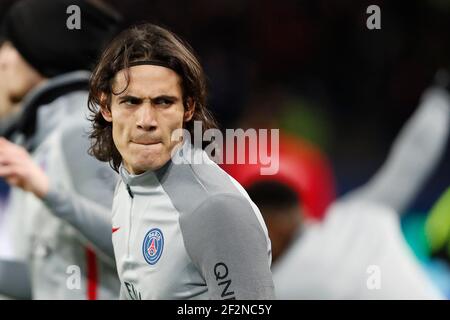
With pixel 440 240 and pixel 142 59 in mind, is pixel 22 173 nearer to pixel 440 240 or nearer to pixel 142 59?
pixel 142 59

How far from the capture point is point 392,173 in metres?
3.64

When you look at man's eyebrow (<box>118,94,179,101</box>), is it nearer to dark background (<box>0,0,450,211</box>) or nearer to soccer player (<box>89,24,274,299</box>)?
soccer player (<box>89,24,274,299</box>)

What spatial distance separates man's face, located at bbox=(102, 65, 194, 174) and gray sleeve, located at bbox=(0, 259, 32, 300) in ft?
4.32

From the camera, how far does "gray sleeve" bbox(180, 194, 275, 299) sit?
195 cm

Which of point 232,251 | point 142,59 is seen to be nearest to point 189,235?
point 232,251

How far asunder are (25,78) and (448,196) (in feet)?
6.14

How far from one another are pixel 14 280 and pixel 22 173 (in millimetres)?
569

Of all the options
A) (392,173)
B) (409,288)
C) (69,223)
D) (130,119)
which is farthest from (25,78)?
(409,288)

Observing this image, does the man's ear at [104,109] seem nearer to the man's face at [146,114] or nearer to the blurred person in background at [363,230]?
the man's face at [146,114]

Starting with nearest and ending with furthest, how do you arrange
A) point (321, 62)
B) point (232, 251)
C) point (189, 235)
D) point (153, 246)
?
point (232, 251)
point (189, 235)
point (153, 246)
point (321, 62)

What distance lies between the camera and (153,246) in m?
2.24

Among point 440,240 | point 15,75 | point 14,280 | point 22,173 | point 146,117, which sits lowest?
point 14,280

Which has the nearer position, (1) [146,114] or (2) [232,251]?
(2) [232,251]

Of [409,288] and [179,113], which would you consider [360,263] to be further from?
[179,113]
